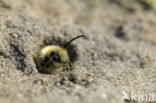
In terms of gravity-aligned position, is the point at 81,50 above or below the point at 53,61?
above

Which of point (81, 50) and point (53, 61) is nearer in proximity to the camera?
point (53, 61)

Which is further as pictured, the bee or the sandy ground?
the bee

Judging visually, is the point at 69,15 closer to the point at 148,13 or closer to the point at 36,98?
the point at 148,13

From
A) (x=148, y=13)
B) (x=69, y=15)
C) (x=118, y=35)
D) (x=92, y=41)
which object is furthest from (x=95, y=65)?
(x=148, y=13)

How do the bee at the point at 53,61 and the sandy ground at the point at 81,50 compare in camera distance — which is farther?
the bee at the point at 53,61
